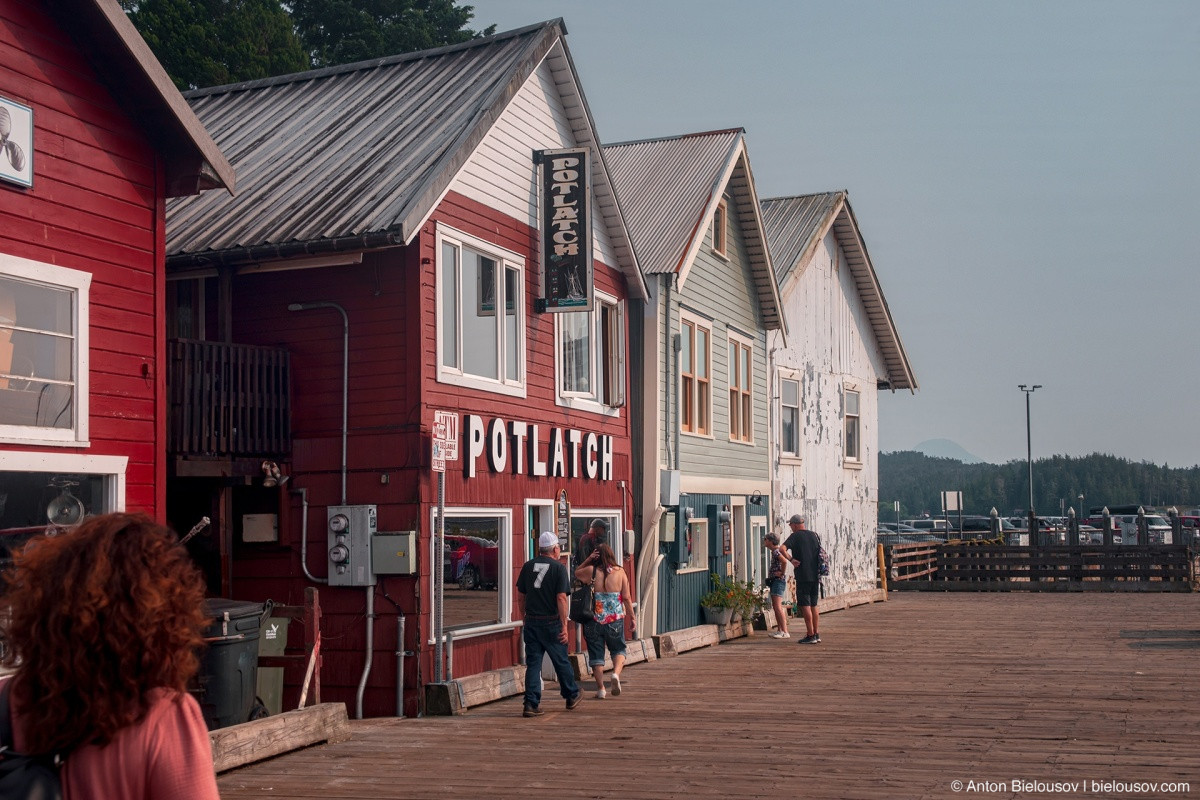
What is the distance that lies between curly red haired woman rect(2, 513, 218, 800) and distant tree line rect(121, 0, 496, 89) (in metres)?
33.1

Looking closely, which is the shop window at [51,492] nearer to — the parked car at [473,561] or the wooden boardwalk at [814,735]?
the wooden boardwalk at [814,735]

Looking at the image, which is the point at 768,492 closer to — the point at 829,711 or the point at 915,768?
the point at 829,711

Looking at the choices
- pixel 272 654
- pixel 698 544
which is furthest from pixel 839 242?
pixel 272 654

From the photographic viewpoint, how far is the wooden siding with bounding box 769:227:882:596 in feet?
99.0

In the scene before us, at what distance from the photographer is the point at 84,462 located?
11.2 meters

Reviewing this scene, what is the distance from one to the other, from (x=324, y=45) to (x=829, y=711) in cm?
3797

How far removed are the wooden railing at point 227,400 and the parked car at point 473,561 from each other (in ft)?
7.23

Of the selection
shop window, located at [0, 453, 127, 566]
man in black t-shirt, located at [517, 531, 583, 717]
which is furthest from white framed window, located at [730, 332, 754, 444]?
shop window, located at [0, 453, 127, 566]

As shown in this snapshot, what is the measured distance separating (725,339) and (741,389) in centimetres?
137

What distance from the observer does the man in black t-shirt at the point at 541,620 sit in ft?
45.1

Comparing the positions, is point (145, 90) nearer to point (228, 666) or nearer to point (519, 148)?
point (228, 666)

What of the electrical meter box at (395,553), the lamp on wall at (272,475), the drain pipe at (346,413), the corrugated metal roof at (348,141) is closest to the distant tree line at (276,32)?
the corrugated metal roof at (348,141)

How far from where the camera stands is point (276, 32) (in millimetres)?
41719

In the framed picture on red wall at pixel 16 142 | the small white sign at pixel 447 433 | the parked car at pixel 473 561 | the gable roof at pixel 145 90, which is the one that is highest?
the gable roof at pixel 145 90
